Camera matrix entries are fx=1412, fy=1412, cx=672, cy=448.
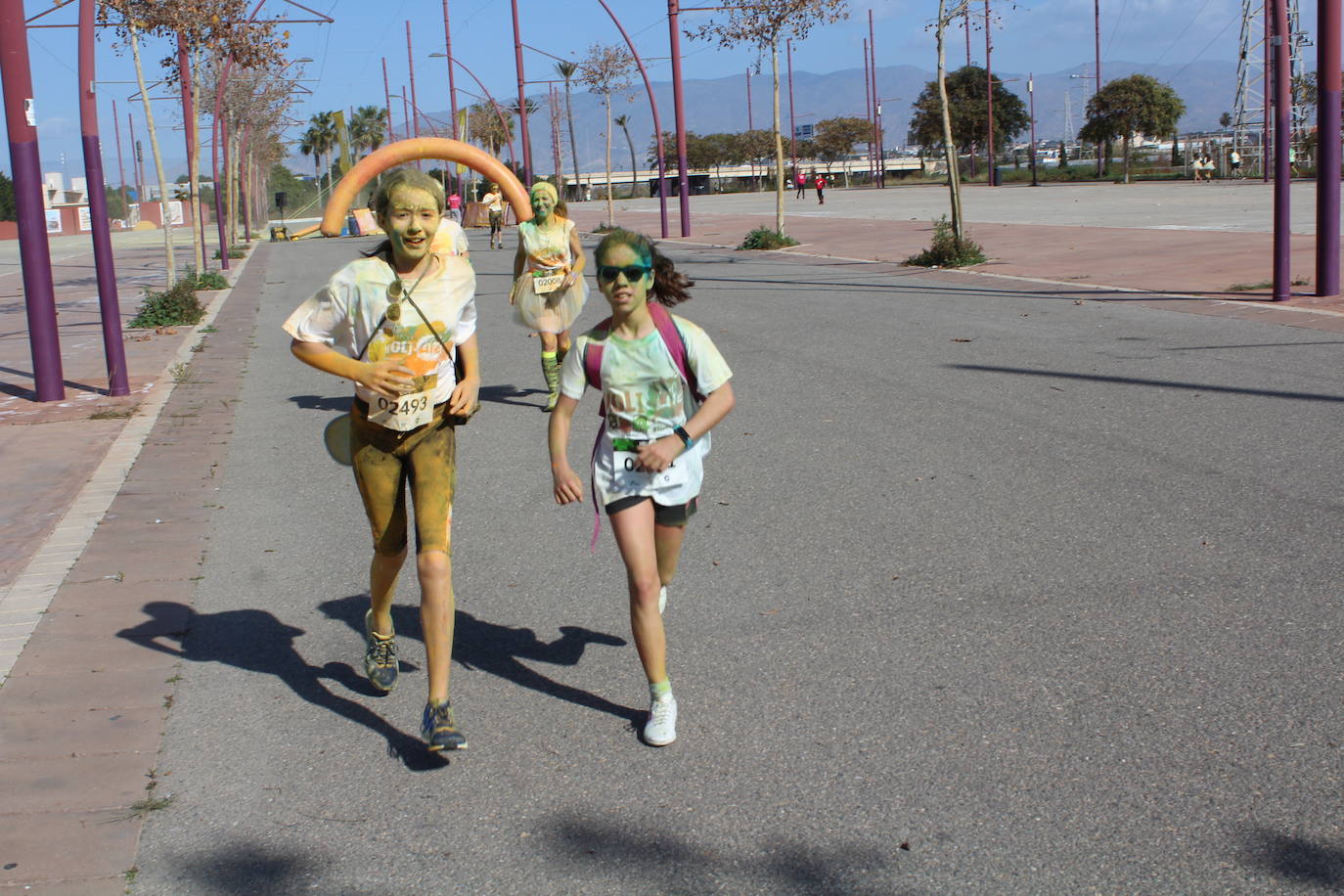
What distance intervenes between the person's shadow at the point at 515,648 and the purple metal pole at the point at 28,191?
711 cm

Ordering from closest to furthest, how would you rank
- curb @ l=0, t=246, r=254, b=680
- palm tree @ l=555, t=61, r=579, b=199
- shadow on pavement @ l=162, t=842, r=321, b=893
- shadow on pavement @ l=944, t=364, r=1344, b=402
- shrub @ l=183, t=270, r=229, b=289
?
shadow on pavement @ l=162, t=842, r=321, b=893, curb @ l=0, t=246, r=254, b=680, shadow on pavement @ l=944, t=364, r=1344, b=402, shrub @ l=183, t=270, r=229, b=289, palm tree @ l=555, t=61, r=579, b=199

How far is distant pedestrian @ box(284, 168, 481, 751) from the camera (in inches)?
155

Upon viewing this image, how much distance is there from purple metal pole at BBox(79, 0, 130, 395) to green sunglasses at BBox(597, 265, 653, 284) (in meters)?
8.97

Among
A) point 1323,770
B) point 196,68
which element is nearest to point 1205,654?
point 1323,770

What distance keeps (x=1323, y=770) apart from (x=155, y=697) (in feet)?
11.4

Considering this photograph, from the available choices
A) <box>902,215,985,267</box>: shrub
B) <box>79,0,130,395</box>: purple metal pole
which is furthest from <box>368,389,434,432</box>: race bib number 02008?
<box>902,215,985,267</box>: shrub

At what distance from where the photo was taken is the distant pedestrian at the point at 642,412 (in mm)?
3896

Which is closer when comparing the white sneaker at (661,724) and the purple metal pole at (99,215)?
the white sneaker at (661,724)

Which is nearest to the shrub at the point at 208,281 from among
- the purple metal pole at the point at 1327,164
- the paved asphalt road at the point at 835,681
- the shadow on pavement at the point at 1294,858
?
the paved asphalt road at the point at 835,681

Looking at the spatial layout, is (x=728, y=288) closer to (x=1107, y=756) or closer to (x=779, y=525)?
(x=779, y=525)

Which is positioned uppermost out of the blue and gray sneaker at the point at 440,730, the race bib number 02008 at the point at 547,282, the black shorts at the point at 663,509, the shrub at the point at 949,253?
the race bib number 02008 at the point at 547,282

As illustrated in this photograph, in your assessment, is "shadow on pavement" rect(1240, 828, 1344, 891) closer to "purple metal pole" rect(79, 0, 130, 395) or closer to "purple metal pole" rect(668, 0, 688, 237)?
"purple metal pole" rect(79, 0, 130, 395)

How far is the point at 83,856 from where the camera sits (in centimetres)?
348

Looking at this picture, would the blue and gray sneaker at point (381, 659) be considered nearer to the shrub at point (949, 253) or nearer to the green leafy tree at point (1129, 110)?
the shrub at point (949, 253)
